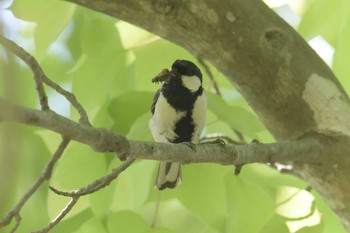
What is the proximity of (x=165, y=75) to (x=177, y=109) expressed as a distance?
7cm

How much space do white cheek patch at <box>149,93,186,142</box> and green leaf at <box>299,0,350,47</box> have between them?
289 millimetres

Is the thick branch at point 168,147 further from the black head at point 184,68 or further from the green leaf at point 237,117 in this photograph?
the black head at point 184,68

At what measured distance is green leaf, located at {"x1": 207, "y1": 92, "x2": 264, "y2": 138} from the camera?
38.5 inches

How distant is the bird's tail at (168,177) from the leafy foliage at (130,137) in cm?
2

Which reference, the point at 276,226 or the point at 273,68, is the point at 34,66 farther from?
the point at 276,226

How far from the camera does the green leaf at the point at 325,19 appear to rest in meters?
1.08

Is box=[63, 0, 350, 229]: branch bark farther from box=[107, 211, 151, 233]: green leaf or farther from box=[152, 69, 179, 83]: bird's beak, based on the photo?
box=[107, 211, 151, 233]: green leaf

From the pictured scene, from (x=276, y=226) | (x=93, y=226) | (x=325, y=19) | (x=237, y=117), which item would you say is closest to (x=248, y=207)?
(x=276, y=226)

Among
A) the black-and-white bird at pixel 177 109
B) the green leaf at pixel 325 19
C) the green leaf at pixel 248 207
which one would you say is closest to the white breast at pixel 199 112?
the black-and-white bird at pixel 177 109

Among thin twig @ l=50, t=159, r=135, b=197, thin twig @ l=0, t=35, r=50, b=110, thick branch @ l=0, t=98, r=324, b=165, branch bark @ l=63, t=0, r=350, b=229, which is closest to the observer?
thick branch @ l=0, t=98, r=324, b=165

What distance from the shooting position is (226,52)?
949mm

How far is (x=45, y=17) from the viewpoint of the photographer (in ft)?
3.41

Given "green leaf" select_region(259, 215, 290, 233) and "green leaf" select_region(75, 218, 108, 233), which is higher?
"green leaf" select_region(259, 215, 290, 233)

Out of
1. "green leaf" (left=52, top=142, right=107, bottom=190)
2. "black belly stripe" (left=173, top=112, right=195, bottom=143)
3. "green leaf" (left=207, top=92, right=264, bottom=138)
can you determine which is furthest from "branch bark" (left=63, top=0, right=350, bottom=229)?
"green leaf" (left=52, top=142, right=107, bottom=190)
